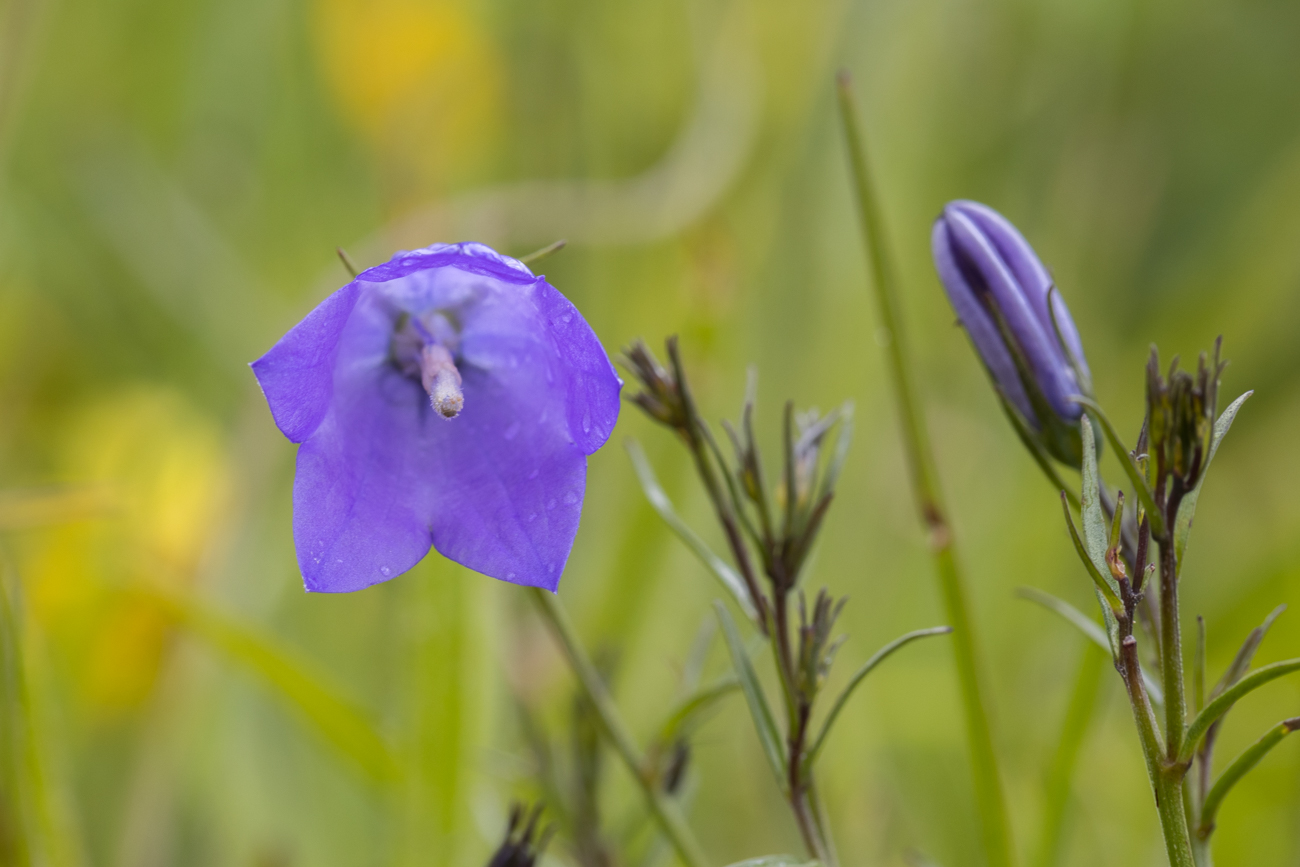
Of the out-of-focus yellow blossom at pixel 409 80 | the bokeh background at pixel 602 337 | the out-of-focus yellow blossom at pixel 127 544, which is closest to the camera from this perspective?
the bokeh background at pixel 602 337

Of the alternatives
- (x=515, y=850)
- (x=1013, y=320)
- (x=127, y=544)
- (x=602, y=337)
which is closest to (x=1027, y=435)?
(x=1013, y=320)

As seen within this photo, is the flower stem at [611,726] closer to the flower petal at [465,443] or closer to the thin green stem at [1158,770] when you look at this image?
the flower petal at [465,443]

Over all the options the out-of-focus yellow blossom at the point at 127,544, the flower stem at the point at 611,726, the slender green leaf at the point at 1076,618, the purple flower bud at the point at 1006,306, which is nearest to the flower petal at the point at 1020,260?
the purple flower bud at the point at 1006,306

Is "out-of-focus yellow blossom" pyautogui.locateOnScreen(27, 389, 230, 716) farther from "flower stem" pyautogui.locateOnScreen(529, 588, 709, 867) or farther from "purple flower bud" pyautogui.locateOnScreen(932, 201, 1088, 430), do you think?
"purple flower bud" pyautogui.locateOnScreen(932, 201, 1088, 430)

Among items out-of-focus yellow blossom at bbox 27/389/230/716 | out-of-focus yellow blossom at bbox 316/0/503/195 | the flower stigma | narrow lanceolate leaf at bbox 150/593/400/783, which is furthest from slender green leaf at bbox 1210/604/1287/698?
out-of-focus yellow blossom at bbox 316/0/503/195

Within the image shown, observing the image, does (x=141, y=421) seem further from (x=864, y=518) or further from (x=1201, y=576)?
(x=1201, y=576)

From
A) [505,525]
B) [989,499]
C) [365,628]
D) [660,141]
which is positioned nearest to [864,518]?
[989,499]
